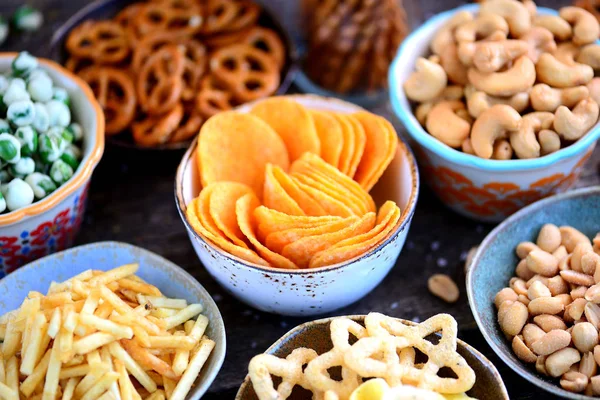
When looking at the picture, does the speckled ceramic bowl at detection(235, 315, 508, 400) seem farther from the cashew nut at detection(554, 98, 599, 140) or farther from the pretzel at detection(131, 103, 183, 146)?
the pretzel at detection(131, 103, 183, 146)

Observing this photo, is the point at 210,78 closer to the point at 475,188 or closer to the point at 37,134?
the point at 37,134

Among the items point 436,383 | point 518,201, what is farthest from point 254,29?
point 436,383

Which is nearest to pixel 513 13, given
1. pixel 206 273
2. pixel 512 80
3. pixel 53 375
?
pixel 512 80

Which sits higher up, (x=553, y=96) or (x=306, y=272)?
(x=553, y=96)

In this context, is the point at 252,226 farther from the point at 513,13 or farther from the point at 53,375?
the point at 513,13

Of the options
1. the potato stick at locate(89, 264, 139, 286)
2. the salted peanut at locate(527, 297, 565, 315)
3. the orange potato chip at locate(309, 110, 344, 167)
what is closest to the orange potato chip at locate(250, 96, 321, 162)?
the orange potato chip at locate(309, 110, 344, 167)

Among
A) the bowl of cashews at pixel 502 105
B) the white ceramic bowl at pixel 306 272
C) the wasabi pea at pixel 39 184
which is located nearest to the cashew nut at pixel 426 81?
the bowl of cashews at pixel 502 105
